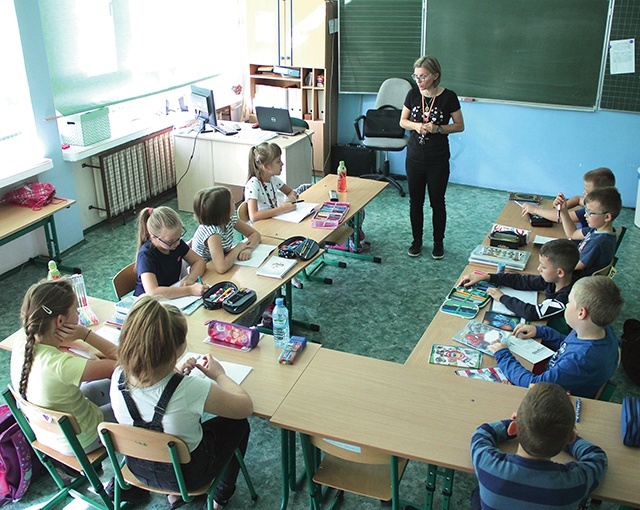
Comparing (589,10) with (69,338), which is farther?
(589,10)

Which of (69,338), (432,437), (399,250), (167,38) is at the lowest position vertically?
(399,250)

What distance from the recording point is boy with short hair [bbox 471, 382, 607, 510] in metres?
2.03

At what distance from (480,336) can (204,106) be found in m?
4.11

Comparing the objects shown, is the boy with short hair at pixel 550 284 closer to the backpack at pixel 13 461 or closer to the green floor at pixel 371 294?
the green floor at pixel 371 294

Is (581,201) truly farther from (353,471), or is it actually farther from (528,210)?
(353,471)

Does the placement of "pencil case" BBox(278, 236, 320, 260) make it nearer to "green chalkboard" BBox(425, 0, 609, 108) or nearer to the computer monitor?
the computer monitor

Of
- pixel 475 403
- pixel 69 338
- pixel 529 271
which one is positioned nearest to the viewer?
pixel 475 403

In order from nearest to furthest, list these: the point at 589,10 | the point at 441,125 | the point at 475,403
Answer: the point at 475,403, the point at 441,125, the point at 589,10

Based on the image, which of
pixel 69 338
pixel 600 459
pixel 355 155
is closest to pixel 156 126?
pixel 355 155

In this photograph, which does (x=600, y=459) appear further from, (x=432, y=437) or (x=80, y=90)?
(x=80, y=90)

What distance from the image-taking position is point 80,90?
536cm

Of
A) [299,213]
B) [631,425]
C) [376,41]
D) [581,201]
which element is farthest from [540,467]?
[376,41]

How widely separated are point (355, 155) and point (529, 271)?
3.86 m

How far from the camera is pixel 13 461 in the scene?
292 cm
